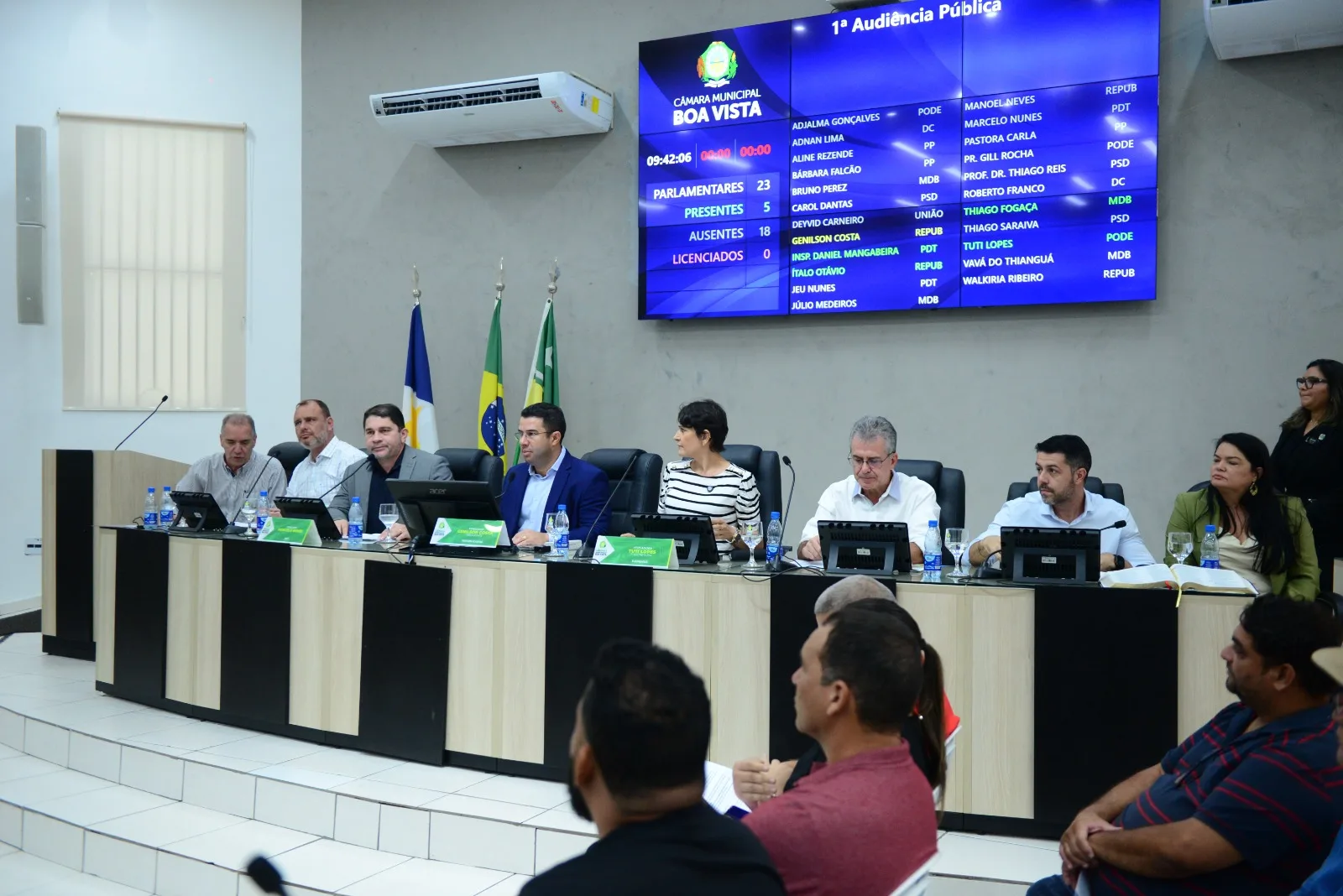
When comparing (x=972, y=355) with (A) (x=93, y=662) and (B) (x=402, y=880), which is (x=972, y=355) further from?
(A) (x=93, y=662)

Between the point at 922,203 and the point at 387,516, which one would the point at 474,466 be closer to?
the point at 387,516

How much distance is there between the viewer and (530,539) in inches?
138

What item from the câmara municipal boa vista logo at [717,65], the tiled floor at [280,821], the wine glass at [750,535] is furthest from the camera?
the câmara municipal boa vista logo at [717,65]

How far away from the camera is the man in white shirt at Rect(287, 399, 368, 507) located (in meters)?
4.58

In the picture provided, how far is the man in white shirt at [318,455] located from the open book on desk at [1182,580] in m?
3.05

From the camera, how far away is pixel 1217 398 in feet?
14.2

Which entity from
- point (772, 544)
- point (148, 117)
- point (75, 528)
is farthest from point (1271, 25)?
point (148, 117)

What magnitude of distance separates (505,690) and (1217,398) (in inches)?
120

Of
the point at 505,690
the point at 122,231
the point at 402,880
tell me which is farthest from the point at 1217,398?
the point at 122,231

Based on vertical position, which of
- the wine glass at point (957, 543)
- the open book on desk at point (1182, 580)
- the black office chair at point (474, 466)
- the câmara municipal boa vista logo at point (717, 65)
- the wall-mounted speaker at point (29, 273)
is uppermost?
the câmara municipal boa vista logo at point (717, 65)

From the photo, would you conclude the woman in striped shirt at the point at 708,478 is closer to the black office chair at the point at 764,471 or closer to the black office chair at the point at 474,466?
the black office chair at the point at 764,471

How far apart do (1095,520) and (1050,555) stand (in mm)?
749

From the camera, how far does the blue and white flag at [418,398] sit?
5.56 metres

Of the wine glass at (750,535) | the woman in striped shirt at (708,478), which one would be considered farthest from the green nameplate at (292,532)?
the wine glass at (750,535)
